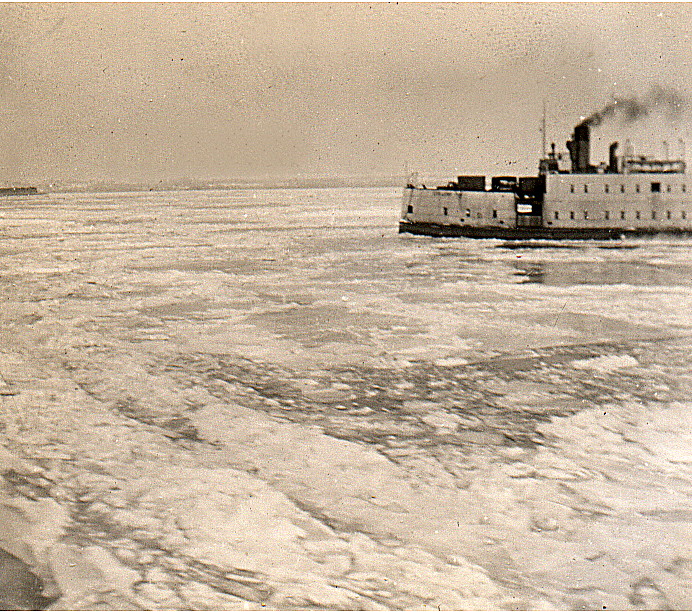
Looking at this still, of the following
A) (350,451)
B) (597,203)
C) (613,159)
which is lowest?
(350,451)

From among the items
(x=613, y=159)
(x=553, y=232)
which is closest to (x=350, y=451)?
(x=553, y=232)

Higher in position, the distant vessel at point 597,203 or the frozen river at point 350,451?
the distant vessel at point 597,203

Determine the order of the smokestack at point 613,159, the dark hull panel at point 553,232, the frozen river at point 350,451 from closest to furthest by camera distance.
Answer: the frozen river at point 350,451
the dark hull panel at point 553,232
the smokestack at point 613,159

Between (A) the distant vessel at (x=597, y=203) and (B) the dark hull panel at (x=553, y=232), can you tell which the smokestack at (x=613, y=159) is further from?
(B) the dark hull panel at (x=553, y=232)

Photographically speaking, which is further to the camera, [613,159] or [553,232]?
[613,159]

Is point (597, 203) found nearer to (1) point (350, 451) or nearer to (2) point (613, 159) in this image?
(2) point (613, 159)

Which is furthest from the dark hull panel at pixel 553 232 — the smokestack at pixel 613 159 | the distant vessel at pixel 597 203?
the smokestack at pixel 613 159

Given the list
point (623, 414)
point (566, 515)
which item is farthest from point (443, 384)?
point (566, 515)

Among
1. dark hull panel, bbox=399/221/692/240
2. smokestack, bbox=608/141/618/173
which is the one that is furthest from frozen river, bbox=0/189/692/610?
smokestack, bbox=608/141/618/173

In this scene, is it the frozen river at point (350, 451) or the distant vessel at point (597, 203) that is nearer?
the frozen river at point (350, 451)
